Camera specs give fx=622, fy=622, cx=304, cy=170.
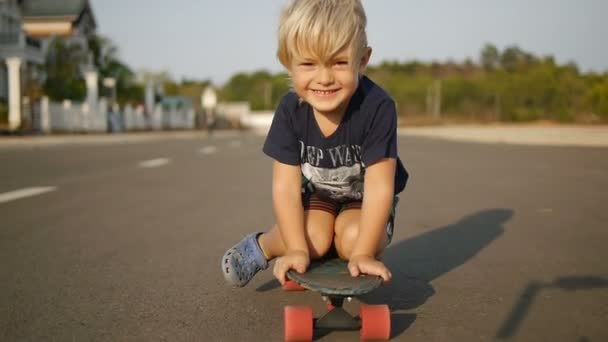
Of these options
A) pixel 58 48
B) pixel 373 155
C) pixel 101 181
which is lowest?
pixel 101 181

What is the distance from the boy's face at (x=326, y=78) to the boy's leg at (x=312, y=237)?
1.62 feet

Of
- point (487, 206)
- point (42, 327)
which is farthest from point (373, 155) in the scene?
point (487, 206)

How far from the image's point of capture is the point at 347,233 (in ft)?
8.05

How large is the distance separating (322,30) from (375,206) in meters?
0.67

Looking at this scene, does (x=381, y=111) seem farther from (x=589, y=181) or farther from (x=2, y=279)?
(x=589, y=181)

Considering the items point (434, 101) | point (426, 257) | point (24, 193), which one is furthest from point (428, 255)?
point (434, 101)

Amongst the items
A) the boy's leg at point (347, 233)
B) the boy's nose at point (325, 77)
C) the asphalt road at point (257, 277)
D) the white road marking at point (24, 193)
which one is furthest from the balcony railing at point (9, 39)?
the boy's nose at point (325, 77)

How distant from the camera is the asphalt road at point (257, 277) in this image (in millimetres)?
2139

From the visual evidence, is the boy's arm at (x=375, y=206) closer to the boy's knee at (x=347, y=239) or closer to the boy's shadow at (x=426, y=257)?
the boy's knee at (x=347, y=239)

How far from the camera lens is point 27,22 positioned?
1784 inches

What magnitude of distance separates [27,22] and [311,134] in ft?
159

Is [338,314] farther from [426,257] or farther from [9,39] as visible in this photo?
[9,39]

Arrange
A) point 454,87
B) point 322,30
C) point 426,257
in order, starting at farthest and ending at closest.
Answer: point 454,87, point 426,257, point 322,30

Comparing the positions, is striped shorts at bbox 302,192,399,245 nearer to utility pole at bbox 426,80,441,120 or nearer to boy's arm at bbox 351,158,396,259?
boy's arm at bbox 351,158,396,259
